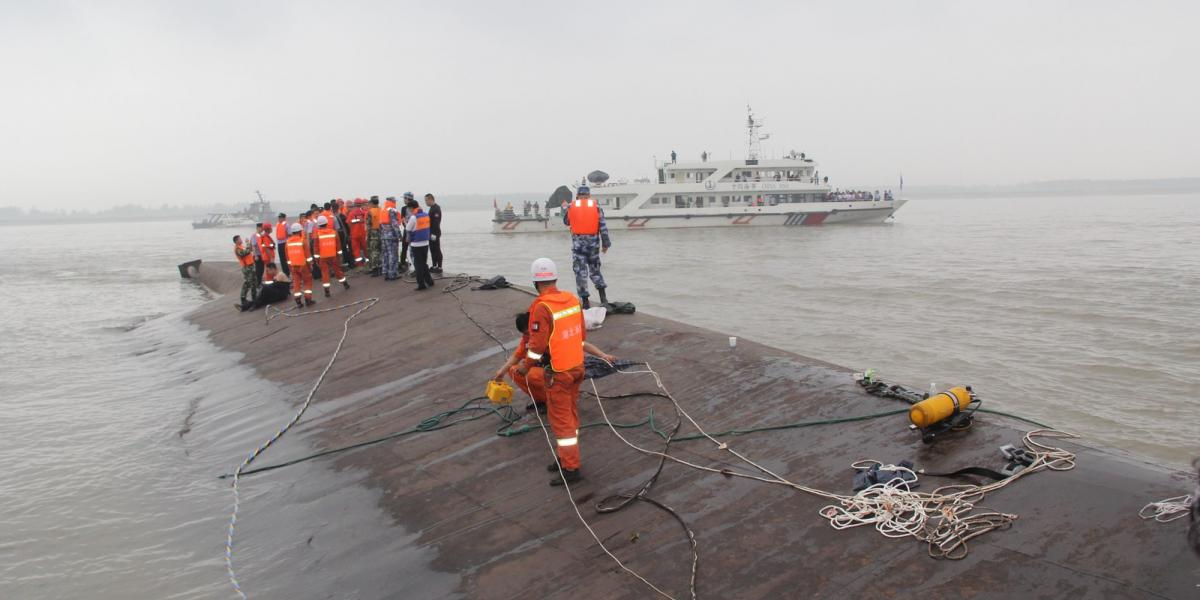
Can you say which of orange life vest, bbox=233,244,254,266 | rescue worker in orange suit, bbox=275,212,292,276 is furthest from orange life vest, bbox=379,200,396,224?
orange life vest, bbox=233,244,254,266

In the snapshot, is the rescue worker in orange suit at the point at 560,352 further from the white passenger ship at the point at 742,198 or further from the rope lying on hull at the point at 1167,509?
the white passenger ship at the point at 742,198

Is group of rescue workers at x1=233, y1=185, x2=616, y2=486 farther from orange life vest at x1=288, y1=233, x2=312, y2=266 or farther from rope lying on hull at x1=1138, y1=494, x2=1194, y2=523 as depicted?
rope lying on hull at x1=1138, y1=494, x2=1194, y2=523

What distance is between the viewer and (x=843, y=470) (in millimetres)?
4500

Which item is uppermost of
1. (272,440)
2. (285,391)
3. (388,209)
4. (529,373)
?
(388,209)

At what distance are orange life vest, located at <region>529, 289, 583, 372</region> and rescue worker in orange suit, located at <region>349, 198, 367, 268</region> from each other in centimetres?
1267

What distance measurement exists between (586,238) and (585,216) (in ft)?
0.99

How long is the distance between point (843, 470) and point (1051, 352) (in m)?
10.6

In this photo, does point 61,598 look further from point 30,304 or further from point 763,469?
point 30,304

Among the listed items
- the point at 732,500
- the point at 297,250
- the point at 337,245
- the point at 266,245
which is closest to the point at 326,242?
the point at 337,245

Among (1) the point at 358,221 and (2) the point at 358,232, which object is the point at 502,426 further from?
(2) the point at 358,232

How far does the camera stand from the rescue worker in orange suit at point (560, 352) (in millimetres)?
4625

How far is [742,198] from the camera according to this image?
4678 cm

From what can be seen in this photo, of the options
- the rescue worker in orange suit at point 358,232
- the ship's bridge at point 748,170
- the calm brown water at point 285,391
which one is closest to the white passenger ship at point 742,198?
the ship's bridge at point 748,170

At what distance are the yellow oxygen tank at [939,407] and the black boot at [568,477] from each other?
227 centimetres
